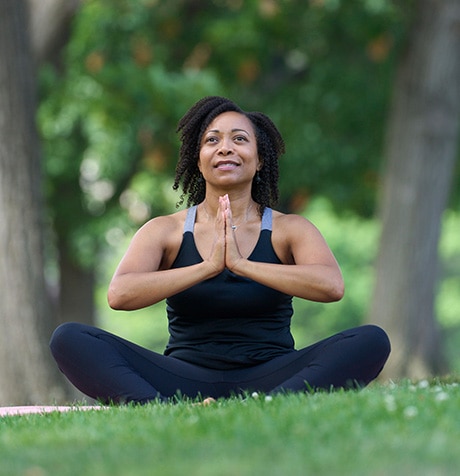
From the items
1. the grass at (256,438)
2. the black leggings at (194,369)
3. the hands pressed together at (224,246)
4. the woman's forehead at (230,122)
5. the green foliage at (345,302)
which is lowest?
the green foliage at (345,302)

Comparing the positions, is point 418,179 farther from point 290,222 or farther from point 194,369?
point 194,369

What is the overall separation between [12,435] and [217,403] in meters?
0.98

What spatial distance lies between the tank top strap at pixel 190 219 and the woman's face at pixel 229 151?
21 centimetres

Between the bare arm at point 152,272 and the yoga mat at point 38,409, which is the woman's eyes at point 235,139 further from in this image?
the yoga mat at point 38,409

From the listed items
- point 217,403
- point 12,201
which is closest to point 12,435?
point 217,403

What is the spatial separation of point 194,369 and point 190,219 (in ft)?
2.79

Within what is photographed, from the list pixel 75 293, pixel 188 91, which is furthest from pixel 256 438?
pixel 75 293

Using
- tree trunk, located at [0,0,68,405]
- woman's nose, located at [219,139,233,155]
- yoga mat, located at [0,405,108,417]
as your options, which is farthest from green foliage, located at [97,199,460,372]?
yoga mat, located at [0,405,108,417]

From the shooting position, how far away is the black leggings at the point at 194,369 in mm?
5785

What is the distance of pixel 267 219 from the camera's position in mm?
6344

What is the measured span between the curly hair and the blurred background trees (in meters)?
7.03

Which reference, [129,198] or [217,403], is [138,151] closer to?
[129,198]

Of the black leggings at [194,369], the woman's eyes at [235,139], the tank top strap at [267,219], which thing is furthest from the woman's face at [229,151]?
the black leggings at [194,369]

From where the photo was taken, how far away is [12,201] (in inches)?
422
